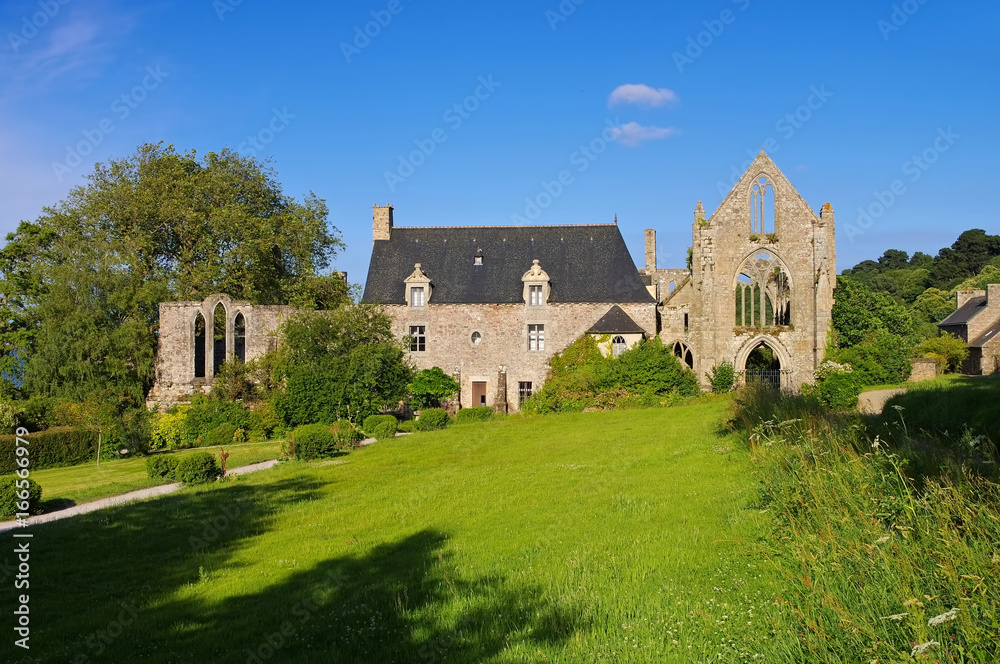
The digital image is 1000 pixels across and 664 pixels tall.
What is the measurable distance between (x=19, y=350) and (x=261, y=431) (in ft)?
47.5

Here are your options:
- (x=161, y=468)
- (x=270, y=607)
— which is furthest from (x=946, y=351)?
(x=270, y=607)

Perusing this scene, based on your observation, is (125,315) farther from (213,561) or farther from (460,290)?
(213,561)

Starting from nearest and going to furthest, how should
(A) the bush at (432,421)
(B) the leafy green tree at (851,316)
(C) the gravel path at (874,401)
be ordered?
(C) the gravel path at (874,401) < (A) the bush at (432,421) < (B) the leafy green tree at (851,316)

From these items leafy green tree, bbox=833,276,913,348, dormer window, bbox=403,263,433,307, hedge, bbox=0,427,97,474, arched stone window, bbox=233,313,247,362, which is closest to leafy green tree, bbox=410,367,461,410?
dormer window, bbox=403,263,433,307

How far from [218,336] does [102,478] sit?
51.8 feet

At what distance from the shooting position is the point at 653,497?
34.8 feet

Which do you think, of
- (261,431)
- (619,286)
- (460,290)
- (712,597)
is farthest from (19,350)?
(712,597)

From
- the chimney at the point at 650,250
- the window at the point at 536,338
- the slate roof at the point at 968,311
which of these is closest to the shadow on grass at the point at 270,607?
the window at the point at 536,338

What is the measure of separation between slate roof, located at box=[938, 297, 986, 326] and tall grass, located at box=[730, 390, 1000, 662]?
144ft

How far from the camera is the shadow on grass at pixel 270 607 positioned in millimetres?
6172

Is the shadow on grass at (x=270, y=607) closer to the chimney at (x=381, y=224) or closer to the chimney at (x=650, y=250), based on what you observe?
the chimney at (x=381, y=224)

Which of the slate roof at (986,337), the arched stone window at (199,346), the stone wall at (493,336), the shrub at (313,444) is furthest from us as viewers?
the slate roof at (986,337)

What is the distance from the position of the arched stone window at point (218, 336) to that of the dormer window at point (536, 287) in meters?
15.0

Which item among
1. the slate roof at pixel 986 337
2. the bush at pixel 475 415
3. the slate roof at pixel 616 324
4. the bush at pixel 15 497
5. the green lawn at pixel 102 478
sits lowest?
the green lawn at pixel 102 478
